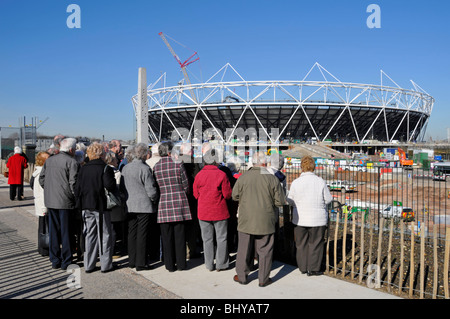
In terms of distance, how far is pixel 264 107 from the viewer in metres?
49.6

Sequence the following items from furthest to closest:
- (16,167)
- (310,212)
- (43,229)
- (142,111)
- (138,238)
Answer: (16,167) < (142,111) < (43,229) < (138,238) < (310,212)

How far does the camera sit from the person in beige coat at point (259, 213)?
3.97 m

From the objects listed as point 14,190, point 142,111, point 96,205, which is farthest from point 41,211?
point 14,190

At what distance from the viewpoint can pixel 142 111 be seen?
8.52m

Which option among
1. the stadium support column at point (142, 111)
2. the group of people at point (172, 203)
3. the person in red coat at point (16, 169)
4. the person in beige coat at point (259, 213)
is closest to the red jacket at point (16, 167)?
the person in red coat at point (16, 169)

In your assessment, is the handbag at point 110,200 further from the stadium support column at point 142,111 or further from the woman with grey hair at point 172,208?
the stadium support column at point 142,111

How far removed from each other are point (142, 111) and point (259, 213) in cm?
549

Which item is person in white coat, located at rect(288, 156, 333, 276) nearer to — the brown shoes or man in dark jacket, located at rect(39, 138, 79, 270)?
the brown shoes

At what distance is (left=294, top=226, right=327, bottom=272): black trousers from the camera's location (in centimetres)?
427

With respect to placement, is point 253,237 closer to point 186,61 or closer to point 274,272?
point 274,272

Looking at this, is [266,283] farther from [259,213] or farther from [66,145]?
[66,145]
